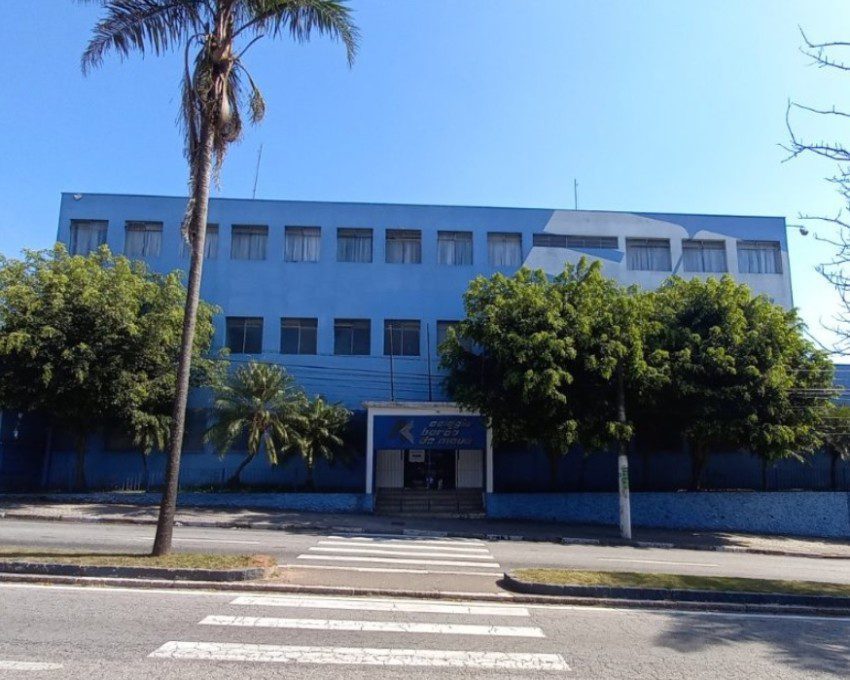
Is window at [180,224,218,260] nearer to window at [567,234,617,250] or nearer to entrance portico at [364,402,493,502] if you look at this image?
entrance portico at [364,402,493,502]

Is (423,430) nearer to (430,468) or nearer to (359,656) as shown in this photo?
(430,468)

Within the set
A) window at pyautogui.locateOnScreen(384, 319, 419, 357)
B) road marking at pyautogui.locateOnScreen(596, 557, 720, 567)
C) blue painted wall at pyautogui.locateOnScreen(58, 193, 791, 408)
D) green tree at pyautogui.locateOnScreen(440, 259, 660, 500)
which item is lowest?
road marking at pyautogui.locateOnScreen(596, 557, 720, 567)

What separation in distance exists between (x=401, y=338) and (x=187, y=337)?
1718 centimetres

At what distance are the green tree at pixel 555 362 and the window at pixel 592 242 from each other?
826 centimetres

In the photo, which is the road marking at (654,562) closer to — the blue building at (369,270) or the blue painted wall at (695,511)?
the blue painted wall at (695,511)

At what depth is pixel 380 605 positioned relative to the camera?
847 cm

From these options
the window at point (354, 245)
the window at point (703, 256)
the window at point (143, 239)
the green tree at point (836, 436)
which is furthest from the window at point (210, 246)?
the green tree at point (836, 436)

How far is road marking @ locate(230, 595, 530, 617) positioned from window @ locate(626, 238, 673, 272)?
79.4ft

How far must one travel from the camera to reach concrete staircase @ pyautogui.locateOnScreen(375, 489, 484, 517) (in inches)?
975

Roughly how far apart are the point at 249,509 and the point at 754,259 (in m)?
24.2

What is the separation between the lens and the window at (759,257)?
30828 millimetres

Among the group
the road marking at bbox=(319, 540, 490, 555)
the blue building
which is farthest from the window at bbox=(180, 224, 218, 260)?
the road marking at bbox=(319, 540, 490, 555)

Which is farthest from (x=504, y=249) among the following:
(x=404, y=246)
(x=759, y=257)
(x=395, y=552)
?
(x=395, y=552)

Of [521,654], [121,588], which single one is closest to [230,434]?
[121,588]
